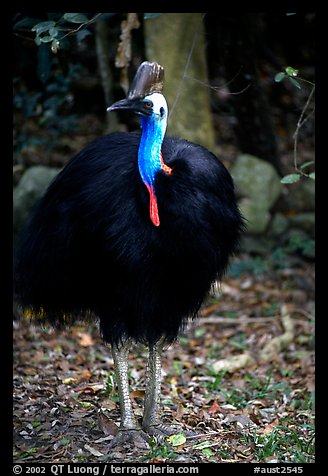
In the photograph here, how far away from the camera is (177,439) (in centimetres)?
389

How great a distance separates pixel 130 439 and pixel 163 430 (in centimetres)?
21

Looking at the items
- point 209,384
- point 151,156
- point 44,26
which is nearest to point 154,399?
point 209,384

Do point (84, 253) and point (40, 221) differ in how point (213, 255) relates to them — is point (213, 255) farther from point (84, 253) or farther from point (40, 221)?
point (40, 221)

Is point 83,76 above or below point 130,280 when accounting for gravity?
above

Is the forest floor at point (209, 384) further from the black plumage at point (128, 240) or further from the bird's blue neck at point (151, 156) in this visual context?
the bird's blue neck at point (151, 156)

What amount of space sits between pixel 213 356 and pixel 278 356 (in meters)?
0.47

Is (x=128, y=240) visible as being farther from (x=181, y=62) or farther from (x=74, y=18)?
(x=181, y=62)

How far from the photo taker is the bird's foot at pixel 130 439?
381 centimetres

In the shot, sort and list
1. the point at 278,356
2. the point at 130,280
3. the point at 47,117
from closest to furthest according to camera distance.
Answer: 1. the point at 130,280
2. the point at 278,356
3. the point at 47,117

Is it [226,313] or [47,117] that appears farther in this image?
[47,117]

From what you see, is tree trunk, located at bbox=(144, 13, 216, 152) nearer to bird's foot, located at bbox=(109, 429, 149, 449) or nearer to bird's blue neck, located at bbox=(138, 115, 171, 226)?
bird's blue neck, located at bbox=(138, 115, 171, 226)

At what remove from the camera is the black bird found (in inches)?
135
